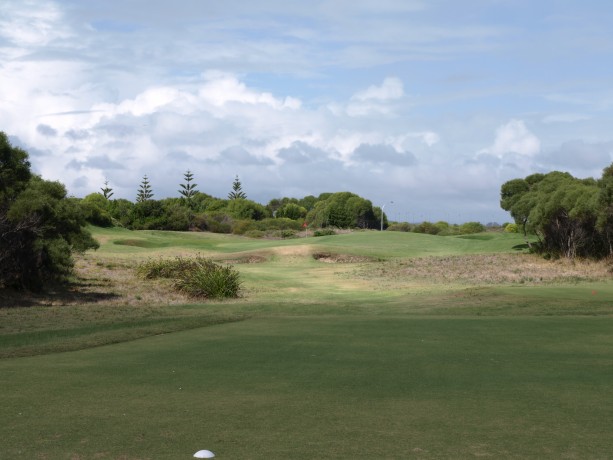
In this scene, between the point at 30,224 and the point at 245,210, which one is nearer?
the point at 30,224

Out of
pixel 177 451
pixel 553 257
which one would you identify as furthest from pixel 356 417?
pixel 553 257

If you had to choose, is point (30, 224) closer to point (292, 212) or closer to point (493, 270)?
point (493, 270)

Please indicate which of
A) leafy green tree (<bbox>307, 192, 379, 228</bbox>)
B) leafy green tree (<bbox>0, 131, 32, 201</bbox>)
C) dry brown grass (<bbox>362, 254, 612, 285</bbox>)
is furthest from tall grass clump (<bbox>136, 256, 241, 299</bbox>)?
leafy green tree (<bbox>307, 192, 379, 228</bbox>)

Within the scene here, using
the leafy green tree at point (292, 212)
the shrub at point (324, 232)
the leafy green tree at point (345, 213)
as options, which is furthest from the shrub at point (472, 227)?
the leafy green tree at point (292, 212)

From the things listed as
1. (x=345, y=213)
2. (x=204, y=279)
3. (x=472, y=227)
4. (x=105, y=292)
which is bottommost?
(x=105, y=292)

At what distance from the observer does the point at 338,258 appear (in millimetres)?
63000

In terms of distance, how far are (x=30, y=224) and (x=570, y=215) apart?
34.2m

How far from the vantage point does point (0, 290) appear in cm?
3183

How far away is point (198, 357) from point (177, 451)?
6221mm

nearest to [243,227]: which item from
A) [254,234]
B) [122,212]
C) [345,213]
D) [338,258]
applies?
[254,234]

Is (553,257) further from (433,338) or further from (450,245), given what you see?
(433,338)

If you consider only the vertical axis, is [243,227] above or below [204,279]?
above

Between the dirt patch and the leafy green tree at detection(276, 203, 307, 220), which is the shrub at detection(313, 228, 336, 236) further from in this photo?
the leafy green tree at detection(276, 203, 307, 220)

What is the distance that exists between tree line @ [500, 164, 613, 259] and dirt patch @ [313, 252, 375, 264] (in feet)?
41.6
